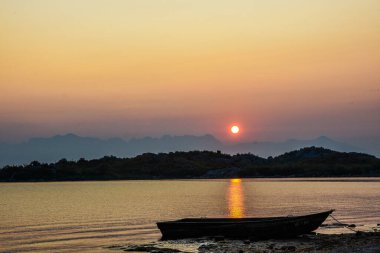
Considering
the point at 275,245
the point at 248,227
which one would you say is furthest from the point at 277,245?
the point at 248,227

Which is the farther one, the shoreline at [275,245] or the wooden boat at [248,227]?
the wooden boat at [248,227]

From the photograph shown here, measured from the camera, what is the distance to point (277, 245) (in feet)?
155

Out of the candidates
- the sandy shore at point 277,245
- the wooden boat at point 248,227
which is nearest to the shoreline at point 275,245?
the sandy shore at point 277,245

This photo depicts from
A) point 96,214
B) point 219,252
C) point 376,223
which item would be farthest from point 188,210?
point 219,252

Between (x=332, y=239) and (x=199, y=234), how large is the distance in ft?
43.0

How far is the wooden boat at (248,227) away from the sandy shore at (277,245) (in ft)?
3.80

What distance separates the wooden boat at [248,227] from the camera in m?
52.0

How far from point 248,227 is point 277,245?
17.3ft

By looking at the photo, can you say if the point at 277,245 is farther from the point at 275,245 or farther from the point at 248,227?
the point at 248,227

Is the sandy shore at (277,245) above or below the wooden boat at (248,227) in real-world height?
below

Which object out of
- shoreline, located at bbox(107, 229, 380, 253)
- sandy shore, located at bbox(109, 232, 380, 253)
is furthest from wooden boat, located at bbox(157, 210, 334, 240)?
sandy shore, located at bbox(109, 232, 380, 253)

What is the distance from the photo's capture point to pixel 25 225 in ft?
240

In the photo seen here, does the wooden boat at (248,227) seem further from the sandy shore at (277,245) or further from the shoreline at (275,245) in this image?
the sandy shore at (277,245)

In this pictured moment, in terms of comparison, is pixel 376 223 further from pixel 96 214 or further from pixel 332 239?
pixel 96 214
